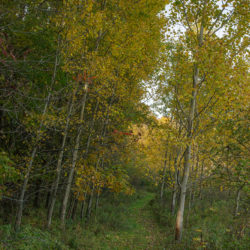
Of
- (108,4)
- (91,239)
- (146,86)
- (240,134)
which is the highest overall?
(108,4)

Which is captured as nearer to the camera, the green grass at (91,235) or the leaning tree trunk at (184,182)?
the green grass at (91,235)

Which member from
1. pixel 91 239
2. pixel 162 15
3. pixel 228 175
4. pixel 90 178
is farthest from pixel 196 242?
pixel 162 15

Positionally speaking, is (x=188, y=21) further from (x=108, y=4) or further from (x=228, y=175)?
(x=228, y=175)

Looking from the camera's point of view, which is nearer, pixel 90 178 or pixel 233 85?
pixel 233 85

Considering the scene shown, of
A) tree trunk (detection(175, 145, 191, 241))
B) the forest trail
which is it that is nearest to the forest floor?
the forest trail

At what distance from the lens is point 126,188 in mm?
8773

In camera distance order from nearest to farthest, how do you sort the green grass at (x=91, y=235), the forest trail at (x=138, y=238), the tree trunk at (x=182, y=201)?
the green grass at (x=91, y=235)
the tree trunk at (x=182, y=201)
the forest trail at (x=138, y=238)

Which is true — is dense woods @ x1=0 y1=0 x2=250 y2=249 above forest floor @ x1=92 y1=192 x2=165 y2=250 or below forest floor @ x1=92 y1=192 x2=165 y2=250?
above

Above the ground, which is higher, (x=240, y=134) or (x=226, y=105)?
(x=226, y=105)

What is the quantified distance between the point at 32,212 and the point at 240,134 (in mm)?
8656

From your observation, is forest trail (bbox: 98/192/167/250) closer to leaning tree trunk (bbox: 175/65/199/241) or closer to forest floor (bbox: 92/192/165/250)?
forest floor (bbox: 92/192/165/250)

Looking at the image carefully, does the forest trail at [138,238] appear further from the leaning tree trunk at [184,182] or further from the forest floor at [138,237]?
the leaning tree trunk at [184,182]

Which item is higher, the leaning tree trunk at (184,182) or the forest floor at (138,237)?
the leaning tree trunk at (184,182)

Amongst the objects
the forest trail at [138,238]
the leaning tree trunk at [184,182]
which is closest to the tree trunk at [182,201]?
the leaning tree trunk at [184,182]
